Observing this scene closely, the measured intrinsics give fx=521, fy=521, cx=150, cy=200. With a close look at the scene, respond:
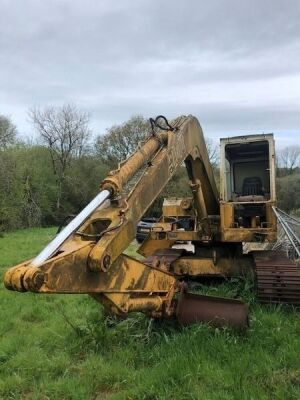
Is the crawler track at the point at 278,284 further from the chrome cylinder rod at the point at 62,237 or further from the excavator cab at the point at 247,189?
the chrome cylinder rod at the point at 62,237

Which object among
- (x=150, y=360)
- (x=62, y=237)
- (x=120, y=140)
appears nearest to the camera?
(x=62, y=237)

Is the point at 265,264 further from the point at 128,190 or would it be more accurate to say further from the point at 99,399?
the point at 99,399

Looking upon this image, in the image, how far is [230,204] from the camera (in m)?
7.59

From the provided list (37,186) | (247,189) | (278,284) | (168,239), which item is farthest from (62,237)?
(37,186)

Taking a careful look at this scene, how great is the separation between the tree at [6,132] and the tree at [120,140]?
771cm

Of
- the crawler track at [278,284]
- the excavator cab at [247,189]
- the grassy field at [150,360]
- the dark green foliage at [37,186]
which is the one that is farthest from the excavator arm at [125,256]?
the dark green foliage at [37,186]

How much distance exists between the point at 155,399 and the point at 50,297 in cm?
473

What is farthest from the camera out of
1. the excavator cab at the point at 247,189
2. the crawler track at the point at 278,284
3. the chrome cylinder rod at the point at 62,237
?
the excavator cab at the point at 247,189

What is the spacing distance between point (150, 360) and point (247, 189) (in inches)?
207

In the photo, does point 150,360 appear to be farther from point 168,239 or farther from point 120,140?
point 120,140

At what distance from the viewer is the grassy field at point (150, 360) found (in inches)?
169

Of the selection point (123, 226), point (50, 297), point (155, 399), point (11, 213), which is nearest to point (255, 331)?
point (155, 399)

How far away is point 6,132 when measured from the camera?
45375 mm

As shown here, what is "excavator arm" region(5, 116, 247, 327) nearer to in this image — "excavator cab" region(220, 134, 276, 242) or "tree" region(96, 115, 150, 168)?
"excavator cab" region(220, 134, 276, 242)
